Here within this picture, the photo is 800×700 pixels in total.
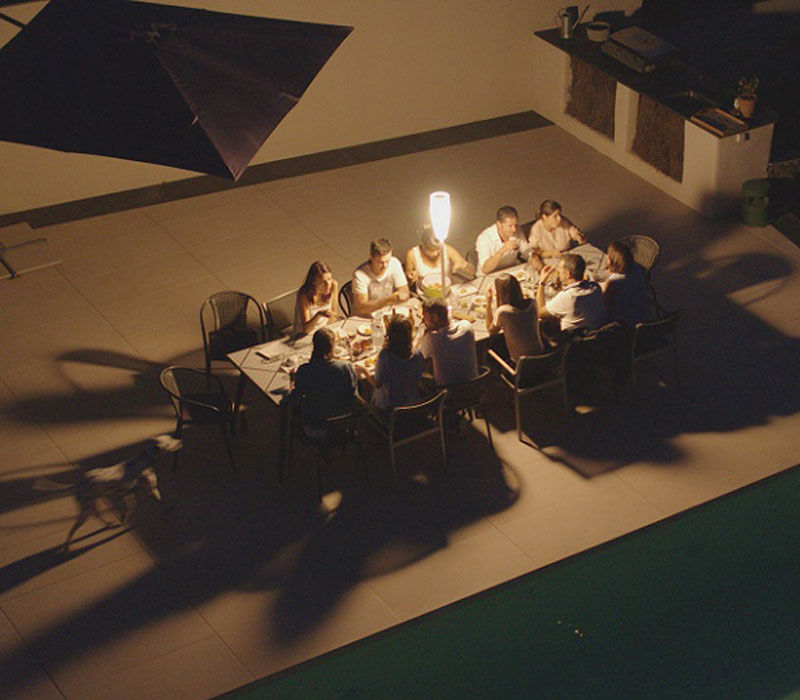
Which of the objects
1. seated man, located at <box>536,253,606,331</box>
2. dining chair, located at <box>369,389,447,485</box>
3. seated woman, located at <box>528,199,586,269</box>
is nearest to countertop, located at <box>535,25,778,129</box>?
seated woman, located at <box>528,199,586,269</box>

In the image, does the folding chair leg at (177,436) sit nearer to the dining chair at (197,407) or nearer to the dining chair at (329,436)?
the dining chair at (197,407)

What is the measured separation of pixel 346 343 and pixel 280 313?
2.25ft

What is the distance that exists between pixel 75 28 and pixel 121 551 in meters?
3.06

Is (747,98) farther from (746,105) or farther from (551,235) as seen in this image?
(551,235)

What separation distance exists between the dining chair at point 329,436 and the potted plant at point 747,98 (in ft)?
15.9

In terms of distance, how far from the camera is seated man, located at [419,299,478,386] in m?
7.25

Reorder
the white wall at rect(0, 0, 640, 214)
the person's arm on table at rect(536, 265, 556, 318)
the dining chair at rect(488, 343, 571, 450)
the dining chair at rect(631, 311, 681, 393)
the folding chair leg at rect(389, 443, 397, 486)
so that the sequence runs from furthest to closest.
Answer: the white wall at rect(0, 0, 640, 214), the person's arm on table at rect(536, 265, 556, 318), the dining chair at rect(631, 311, 681, 393), the dining chair at rect(488, 343, 571, 450), the folding chair leg at rect(389, 443, 397, 486)

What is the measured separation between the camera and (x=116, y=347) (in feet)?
29.2

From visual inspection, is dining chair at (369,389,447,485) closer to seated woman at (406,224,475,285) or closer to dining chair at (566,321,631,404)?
dining chair at (566,321,631,404)

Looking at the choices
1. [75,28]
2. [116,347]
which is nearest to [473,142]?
[116,347]

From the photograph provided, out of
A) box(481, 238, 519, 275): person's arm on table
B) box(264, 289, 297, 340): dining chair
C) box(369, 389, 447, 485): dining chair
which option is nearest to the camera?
box(369, 389, 447, 485): dining chair

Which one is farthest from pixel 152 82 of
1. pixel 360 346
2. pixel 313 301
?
pixel 360 346

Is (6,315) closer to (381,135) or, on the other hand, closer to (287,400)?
(287,400)

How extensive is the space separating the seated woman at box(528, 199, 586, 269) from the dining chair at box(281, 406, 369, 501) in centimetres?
214
